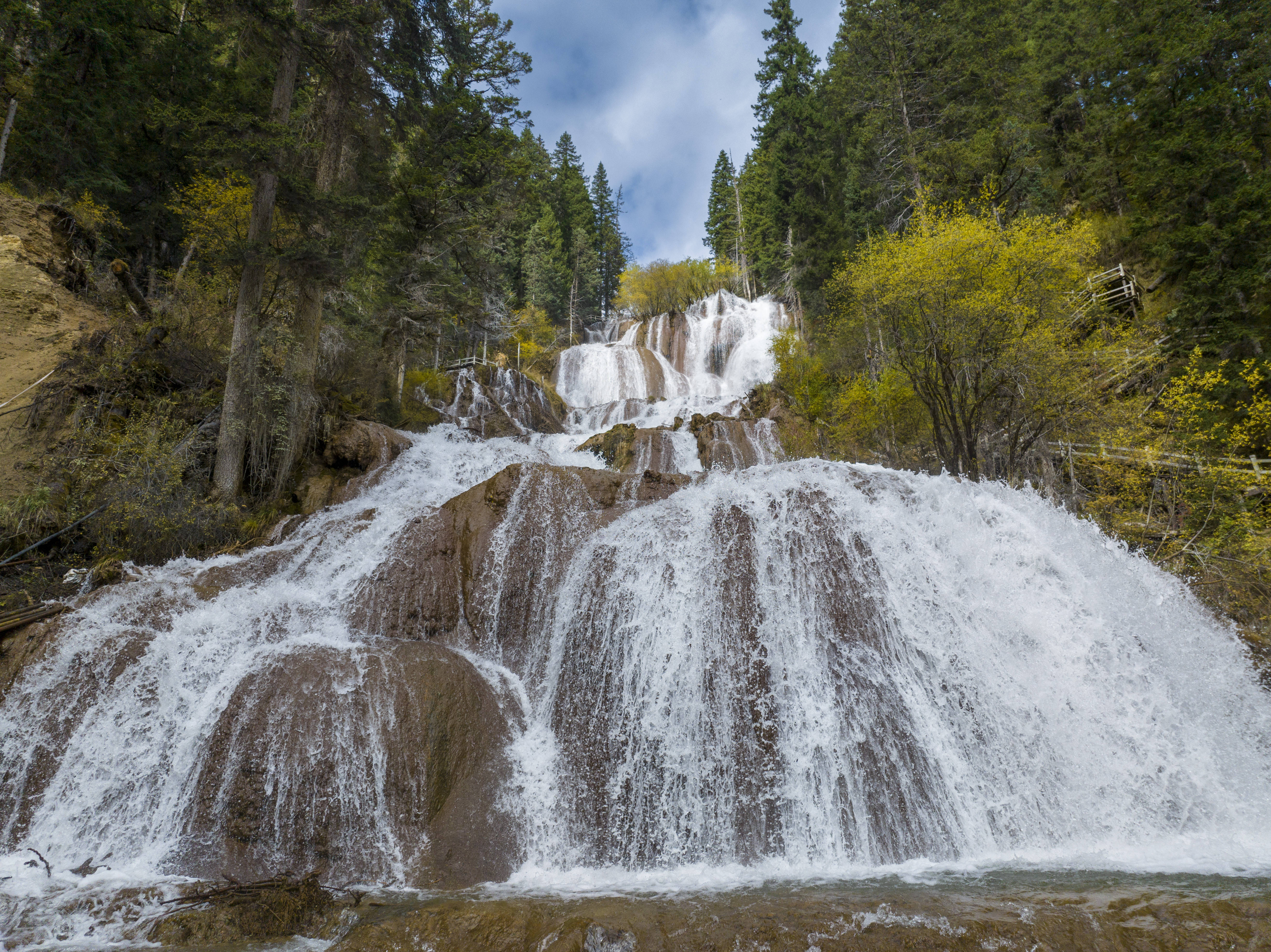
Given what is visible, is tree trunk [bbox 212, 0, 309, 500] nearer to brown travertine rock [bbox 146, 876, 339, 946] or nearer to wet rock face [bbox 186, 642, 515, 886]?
wet rock face [bbox 186, 642, 515, 886]

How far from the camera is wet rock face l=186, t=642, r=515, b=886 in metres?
5.14

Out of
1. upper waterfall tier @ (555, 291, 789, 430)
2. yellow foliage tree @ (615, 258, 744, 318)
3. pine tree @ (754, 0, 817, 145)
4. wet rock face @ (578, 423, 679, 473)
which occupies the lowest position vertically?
wet rock face @ (578, 423, 679, 473)

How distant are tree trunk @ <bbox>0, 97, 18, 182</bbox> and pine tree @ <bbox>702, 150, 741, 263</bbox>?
1484 inches

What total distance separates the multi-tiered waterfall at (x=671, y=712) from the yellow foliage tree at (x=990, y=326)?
18.0ft

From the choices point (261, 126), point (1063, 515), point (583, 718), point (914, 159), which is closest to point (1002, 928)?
point (583, 718)

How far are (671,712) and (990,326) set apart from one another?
1116 centimetres

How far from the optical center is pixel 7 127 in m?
11.2

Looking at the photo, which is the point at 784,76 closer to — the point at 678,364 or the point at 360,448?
the point at 678,364

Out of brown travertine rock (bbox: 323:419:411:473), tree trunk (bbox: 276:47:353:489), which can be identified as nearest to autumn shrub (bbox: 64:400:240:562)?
tree trunk (bbox: 276:47:353:489)

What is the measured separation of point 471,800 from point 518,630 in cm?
233

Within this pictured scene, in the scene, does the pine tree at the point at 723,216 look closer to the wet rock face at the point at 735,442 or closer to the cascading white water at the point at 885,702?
the wet rock face at the point at 735,442

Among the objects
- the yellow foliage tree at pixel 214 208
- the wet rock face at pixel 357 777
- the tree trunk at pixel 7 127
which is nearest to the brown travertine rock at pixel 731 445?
the wet rock face at pixel 357 777

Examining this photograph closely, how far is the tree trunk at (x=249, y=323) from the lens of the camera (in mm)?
10797

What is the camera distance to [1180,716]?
19.6 feet
